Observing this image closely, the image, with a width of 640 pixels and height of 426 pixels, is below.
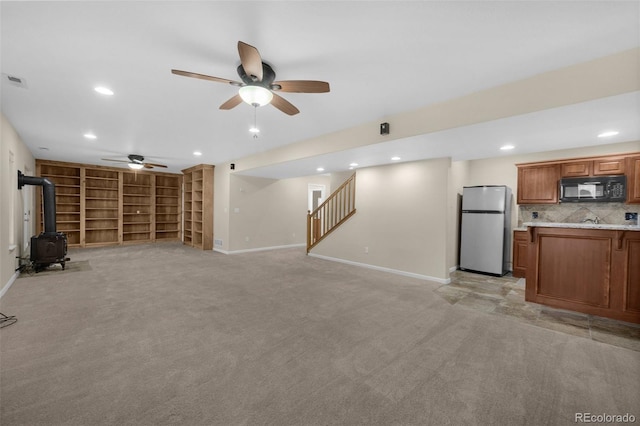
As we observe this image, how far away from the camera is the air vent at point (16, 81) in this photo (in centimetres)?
258

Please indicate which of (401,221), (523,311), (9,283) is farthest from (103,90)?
(523,311)

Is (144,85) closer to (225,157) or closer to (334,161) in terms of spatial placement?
(334,161)

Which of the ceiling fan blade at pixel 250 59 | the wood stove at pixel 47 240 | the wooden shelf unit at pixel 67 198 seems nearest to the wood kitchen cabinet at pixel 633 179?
the ceiling fan blade at pixel 250 59

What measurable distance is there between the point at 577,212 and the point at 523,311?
2922 mm

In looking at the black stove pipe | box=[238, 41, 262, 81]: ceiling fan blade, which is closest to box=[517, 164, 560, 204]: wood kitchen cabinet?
box=[238, 41, 262, 81]: ceiling fan blade

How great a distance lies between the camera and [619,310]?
2939 millimetres

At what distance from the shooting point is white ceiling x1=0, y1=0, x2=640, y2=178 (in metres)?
1.69

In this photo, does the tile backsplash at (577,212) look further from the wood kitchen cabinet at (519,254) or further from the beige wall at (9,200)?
the beige wall at (9,200)

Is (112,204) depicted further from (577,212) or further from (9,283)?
(577,212)

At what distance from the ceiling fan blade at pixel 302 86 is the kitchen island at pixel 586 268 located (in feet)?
10.9

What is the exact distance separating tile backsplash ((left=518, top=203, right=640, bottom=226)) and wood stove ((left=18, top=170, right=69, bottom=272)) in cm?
938

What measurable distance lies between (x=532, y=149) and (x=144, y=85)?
5.40 meters

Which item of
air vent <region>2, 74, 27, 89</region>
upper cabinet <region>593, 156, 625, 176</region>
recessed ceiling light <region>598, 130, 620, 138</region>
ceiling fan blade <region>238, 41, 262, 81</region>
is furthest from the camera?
upper cabinet <region>593, 156, 625, 176</region>

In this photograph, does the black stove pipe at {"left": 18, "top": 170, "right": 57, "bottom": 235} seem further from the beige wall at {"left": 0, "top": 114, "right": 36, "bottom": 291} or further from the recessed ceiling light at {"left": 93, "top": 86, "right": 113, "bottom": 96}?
the recessed ceiling light at {"left": 93, "top": 86, "right": 113, "bottom": 96}
